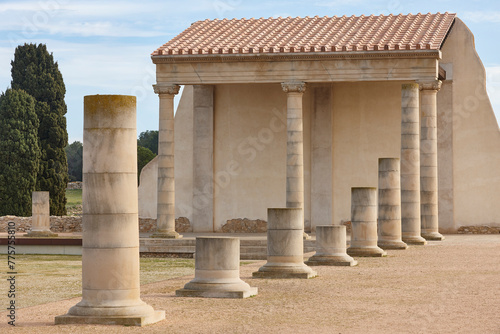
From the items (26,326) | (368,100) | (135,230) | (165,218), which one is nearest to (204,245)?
(135,230)

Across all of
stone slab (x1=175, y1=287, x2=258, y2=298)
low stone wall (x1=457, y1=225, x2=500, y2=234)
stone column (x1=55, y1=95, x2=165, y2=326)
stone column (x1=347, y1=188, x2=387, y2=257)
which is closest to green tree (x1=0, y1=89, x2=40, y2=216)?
low stone wall (x1=457, y1=225, x2=500, y2=234)

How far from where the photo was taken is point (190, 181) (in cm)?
3108

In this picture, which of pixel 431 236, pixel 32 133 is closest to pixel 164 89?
pixel 431 236

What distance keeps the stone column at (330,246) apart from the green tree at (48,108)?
24.7 m

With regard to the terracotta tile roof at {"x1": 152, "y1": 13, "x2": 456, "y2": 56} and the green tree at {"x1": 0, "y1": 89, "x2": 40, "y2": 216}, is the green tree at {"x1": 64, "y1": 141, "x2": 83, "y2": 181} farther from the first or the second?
the terracotta tile roof at {"x1": 152, "y1": 13, "x2": 456, "y2": 56}

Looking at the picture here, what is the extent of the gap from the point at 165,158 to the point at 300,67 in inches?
185

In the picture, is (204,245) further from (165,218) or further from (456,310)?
(165,218)

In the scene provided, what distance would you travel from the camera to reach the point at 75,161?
94375mm

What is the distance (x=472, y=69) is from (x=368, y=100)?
357cm

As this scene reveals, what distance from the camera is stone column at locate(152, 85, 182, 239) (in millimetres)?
26391

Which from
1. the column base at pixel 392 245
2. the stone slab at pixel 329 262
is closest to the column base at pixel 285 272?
the stone slab at pixel 329 262

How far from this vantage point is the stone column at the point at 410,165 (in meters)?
25.4

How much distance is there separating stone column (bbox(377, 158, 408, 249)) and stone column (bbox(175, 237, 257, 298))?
10710mm

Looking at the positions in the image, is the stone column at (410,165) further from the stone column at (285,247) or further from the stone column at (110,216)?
the stone column at (110,216)
